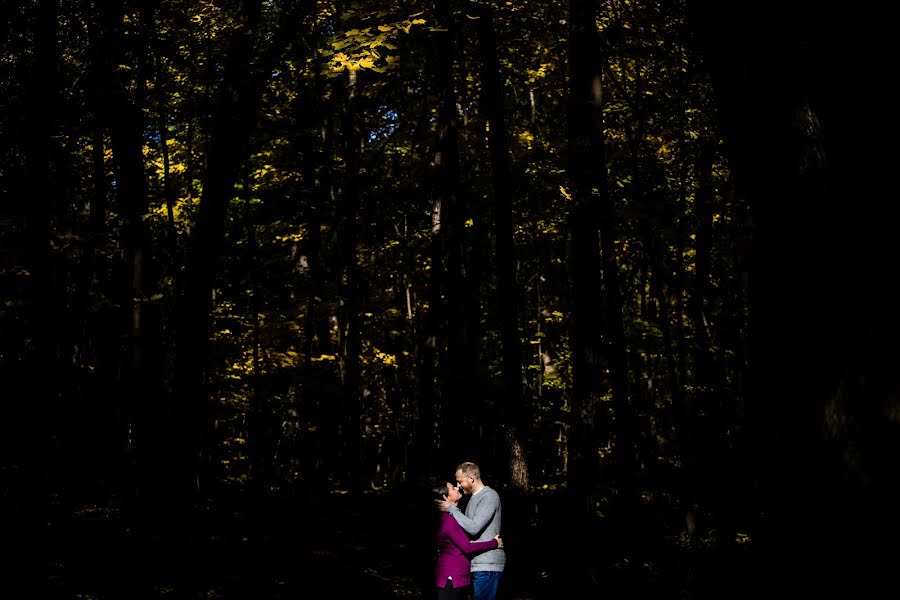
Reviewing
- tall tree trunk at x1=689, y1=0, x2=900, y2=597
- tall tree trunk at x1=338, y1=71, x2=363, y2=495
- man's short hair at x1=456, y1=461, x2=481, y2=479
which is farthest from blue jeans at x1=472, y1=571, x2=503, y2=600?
tall tree trunk at x1=338, y1=71, x2=363, y2=495

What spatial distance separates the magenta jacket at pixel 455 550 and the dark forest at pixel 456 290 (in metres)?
2.20

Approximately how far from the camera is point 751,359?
296 cm

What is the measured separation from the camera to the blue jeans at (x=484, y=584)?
6070mm

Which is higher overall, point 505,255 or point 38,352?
point 505,255

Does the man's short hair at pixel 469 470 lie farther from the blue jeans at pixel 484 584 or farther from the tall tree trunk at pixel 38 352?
the tall tree trunk at pixel 38 352

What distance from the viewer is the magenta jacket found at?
6027 millimetres

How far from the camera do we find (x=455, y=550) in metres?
6.08

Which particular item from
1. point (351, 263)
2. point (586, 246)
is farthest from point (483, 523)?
point (351, 263)

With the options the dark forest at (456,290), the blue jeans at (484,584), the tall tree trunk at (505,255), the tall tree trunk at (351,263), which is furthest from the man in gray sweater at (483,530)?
the tall tree trunk at (351,263)

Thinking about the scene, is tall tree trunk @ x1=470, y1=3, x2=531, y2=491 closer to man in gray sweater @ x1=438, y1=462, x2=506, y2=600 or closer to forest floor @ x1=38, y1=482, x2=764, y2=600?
forest floor @ x1=38, y1=482, x2=764, y2=600

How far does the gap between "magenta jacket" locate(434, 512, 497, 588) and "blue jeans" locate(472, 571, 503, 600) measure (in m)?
0.09

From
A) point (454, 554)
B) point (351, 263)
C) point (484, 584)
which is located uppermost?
point (351, 263)

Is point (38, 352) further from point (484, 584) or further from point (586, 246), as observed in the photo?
point (586, 246)

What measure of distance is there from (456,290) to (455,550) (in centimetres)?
798
